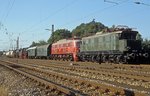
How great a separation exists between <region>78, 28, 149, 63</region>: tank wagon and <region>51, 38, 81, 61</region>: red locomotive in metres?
8.01

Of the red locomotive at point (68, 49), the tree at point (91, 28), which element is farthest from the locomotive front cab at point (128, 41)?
the tree at point (91, 28)

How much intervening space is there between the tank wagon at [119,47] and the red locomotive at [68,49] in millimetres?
8015

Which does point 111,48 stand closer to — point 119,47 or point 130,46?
point 119,47

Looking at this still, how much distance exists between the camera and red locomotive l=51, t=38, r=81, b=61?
142 ft

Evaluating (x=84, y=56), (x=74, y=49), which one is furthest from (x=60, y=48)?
(x=84, y=56)

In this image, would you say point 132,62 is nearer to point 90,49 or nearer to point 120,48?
point 120,48

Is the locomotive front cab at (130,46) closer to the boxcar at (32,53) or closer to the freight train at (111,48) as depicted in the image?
the freight train at (111,48)

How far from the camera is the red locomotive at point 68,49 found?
142ft

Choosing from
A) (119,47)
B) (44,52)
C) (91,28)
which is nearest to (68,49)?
(119,47)

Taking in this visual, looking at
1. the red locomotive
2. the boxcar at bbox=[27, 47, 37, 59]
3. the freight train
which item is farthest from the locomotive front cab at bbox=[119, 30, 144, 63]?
the boxcar at bbox=[27, 47, 37, 59]

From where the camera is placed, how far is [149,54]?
2992 cm

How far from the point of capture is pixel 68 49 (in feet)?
A: 150

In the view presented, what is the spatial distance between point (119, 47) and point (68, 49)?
16.3m

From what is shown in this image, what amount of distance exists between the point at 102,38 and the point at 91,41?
3205 mm
